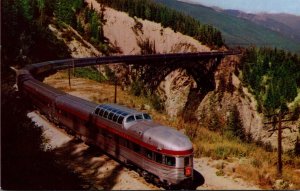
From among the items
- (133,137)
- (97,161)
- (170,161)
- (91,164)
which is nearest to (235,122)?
(97,161)

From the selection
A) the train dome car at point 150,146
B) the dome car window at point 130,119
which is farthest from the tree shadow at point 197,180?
the dome car window at point 130,119

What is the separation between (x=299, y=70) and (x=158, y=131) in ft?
251

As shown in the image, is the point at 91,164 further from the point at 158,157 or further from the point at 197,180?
the point at 197,180

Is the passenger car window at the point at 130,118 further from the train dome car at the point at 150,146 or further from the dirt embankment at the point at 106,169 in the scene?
the dirt embankment at the point at 106,169

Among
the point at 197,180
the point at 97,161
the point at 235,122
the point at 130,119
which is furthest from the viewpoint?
the point at 235,122

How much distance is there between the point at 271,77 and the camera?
305 feet

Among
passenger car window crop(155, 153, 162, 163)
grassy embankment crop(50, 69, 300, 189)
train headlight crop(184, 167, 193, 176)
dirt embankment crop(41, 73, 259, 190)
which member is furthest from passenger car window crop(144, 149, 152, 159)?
grassy embankment crop(50, 69, 300, 189)

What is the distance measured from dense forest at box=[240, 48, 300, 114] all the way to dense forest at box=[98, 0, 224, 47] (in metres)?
8.98

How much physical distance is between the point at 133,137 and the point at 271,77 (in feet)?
238

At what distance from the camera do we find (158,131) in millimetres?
24609

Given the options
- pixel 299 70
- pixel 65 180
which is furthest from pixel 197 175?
pixel 299 70

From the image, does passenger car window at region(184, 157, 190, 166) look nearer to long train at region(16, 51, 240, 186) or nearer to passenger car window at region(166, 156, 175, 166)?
long train at region(16, 51, 240, 186)

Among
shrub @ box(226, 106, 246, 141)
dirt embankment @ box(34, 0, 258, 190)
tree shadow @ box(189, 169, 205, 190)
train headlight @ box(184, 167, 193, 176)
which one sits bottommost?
shrub @ box(226, 106, 246, 141)

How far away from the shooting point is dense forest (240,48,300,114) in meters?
88.8
